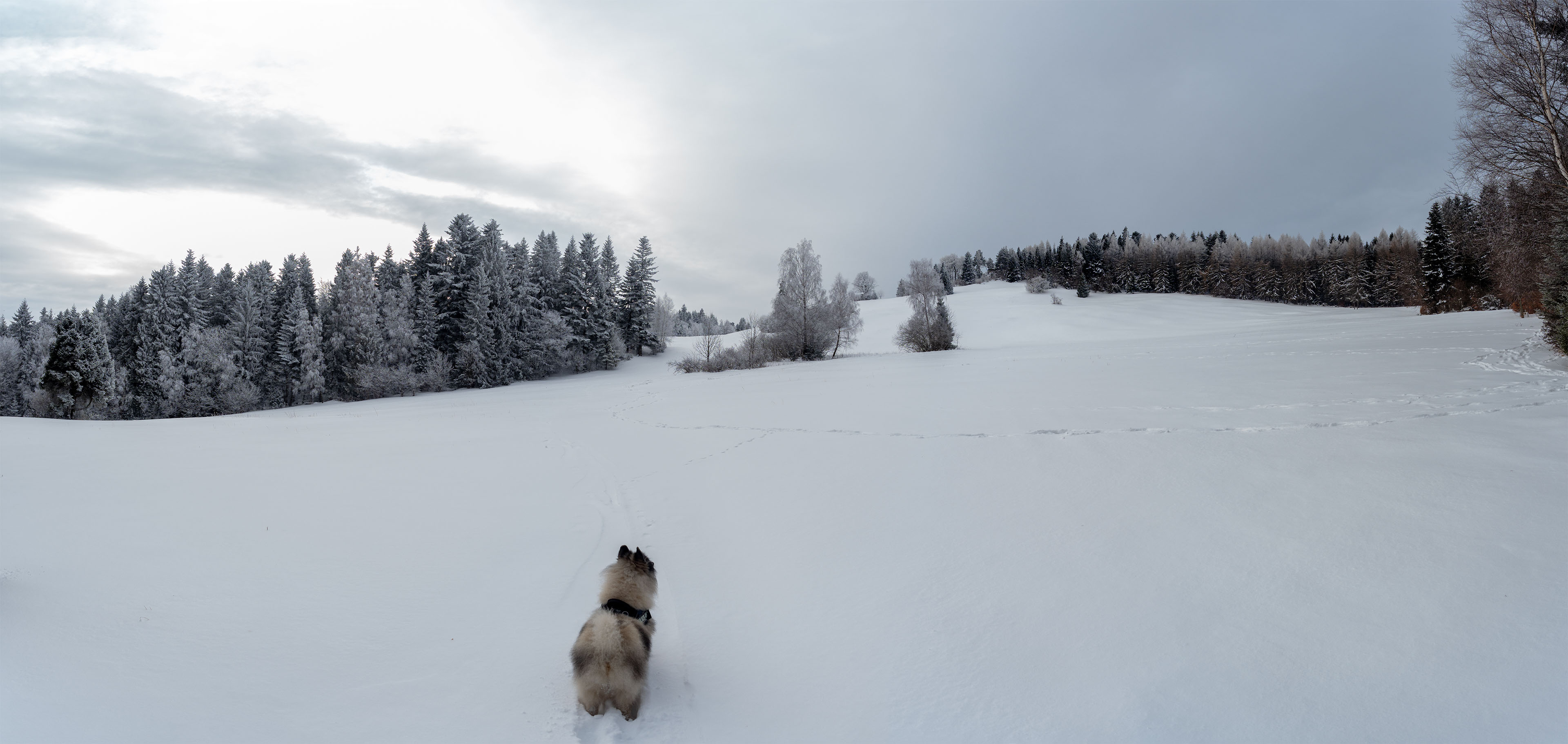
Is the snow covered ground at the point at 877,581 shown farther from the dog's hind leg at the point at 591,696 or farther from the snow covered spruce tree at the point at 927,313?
the snow covered spruce tree at the point at 927,313

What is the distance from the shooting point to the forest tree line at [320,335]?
1369 inches

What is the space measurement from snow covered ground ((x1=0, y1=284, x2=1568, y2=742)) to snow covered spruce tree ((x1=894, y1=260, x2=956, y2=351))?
25587 millimetres

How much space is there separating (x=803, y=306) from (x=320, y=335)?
29.5 meters

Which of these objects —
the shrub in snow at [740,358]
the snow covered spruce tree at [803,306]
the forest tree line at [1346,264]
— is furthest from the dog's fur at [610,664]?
the snow covered spruce tree at [803,306]

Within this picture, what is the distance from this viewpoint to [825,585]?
15.9ft

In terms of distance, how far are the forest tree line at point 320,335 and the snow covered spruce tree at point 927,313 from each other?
24068 mm

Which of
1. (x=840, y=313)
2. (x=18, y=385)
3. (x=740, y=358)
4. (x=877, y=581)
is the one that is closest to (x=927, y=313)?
(x=840, y=313)

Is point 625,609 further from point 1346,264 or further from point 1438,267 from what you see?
point 1346,264

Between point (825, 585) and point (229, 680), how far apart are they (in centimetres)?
389

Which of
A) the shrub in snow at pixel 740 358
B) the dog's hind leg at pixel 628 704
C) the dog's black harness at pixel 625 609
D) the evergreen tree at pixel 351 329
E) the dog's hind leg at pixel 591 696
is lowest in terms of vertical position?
the dog's hind leg at pixel 628 704

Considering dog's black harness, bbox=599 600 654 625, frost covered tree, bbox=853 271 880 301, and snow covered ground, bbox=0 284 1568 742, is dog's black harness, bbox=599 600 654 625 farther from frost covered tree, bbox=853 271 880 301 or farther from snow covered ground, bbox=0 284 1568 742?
frost covered tree, bbox=853 271 880 301

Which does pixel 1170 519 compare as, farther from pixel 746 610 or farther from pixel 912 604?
pixel 746 610

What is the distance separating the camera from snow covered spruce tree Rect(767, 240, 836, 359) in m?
34.6

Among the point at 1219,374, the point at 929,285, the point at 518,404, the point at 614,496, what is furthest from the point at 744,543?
the point at 929,285
